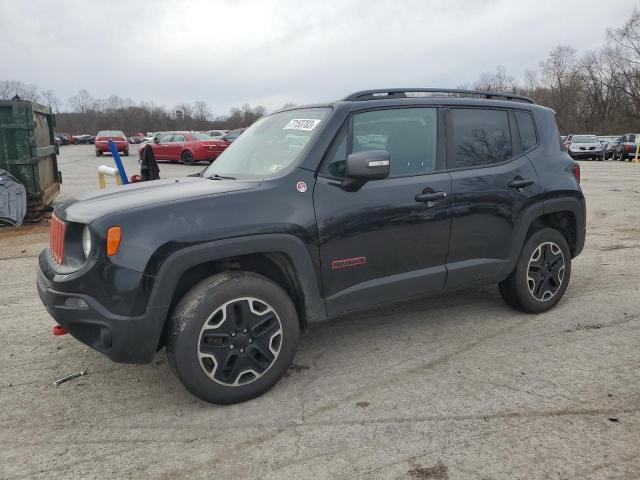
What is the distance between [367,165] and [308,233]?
557 millimetres

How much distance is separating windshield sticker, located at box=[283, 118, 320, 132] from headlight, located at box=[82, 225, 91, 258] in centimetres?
157

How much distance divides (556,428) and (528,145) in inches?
97.0

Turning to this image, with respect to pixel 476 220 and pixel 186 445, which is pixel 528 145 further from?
pixel 186 445

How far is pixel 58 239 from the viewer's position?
3.13m

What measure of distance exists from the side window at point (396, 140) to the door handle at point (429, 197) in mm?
178

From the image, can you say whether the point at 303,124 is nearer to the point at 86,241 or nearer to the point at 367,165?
the point at 367,165

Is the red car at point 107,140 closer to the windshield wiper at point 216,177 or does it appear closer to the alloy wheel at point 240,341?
the windshield wiper at point 216,177

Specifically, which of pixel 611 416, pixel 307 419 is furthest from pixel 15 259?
pixel 611 416

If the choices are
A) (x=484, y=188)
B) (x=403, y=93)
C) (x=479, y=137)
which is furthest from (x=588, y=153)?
(x=403, y=93)

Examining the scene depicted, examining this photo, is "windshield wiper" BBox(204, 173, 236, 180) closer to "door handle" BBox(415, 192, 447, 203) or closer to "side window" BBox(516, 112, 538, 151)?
"door handle" BBox(415, 192, 447, 203)

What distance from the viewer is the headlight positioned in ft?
9.12

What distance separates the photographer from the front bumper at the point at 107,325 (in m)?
2.72

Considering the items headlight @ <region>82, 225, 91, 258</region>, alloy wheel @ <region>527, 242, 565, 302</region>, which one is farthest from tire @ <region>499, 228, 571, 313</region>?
headlight @ <region>82, 225, 91, 258</region>

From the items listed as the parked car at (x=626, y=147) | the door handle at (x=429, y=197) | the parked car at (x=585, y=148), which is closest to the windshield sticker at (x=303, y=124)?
the door handle at (x=429, y=197)
